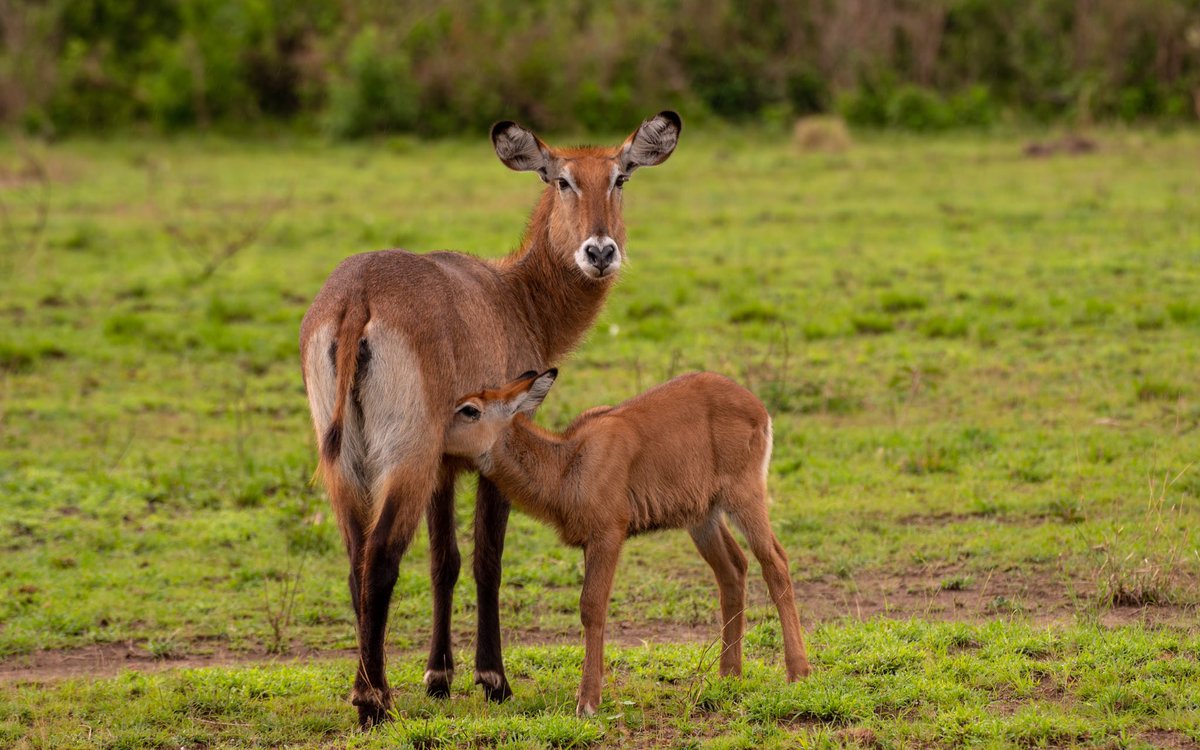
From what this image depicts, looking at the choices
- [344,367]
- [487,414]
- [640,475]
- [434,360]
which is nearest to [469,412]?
[487,414]

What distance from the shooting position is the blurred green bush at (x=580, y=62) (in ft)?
78.3

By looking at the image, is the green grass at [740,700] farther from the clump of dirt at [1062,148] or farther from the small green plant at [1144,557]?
the clump of dirt at [1062,148]

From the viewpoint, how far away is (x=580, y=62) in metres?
24.0

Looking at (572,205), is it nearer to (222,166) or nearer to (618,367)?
(618,367)

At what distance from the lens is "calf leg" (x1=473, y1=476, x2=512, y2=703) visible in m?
5.84

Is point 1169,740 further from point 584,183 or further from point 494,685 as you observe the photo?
point 584,183

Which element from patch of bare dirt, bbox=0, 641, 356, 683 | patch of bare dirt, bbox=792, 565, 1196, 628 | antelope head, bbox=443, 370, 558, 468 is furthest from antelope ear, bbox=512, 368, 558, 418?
patch of bare dirt, bbox=792, 565, 1196, 628

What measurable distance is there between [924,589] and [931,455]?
1946 mm

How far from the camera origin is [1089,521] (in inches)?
299

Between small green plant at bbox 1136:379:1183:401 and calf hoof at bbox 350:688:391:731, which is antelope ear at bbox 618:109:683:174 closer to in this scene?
calf hoof at bbox 350:688:391:731

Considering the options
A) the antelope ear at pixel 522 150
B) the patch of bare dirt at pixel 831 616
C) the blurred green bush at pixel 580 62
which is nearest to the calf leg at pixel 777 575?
the patch of bare dirt at pixel 831 616

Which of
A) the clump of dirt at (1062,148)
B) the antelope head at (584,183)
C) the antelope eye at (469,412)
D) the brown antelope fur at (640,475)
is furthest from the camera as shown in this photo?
the clump of dirt at (1062,148)

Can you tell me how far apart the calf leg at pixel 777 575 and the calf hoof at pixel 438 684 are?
1334 millimetres

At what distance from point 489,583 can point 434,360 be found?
Answer: 3.63ft
